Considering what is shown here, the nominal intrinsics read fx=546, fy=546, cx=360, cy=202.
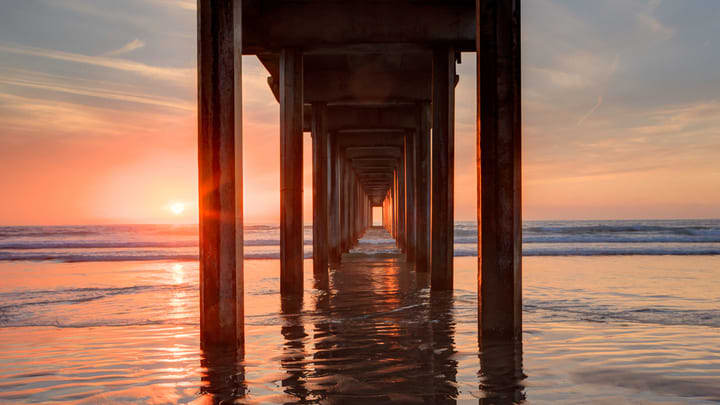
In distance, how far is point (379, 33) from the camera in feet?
33.7

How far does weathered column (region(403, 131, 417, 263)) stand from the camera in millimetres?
17625

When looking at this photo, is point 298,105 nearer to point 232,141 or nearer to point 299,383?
point 232,141

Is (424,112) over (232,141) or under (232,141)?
over

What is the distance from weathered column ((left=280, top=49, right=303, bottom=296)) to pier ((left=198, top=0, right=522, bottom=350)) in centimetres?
2

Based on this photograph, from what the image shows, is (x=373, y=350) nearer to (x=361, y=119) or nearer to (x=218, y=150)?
(x=218, y=150)

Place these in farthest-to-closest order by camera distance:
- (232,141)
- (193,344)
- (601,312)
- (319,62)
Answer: (319,62) → (601,312) → (193,344) → (232,141)

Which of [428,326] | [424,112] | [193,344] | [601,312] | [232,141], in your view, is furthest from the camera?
[424,112]

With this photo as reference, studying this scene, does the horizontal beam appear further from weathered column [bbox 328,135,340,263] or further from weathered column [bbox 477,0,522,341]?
weathered column [bbox 328,135,340,263]

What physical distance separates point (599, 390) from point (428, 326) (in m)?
2.83

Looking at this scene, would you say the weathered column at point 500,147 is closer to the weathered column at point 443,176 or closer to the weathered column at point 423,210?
the weathered column at point 443,176

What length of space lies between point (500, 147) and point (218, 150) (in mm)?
2623

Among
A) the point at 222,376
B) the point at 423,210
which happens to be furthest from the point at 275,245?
the point at 222,376

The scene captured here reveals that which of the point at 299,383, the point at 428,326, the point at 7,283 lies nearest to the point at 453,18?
the point at 428,326

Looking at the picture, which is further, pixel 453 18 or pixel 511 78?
pixel 453 18
